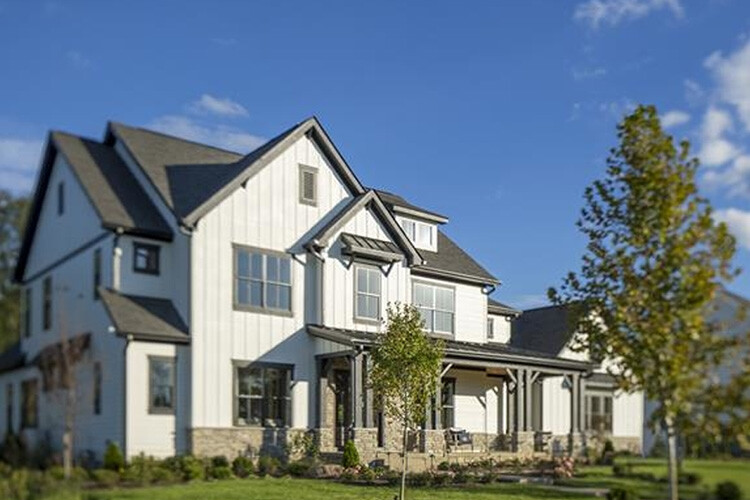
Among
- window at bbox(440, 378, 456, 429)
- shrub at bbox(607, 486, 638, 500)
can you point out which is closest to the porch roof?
window at bbox(440, 378, 456, 429)

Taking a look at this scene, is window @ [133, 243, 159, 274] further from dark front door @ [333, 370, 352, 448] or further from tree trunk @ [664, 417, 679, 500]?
tree trunk @ [664, 417, 679, 500]

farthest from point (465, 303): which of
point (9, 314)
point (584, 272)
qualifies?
point (9, 314)

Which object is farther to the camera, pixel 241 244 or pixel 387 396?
pixel 241 244

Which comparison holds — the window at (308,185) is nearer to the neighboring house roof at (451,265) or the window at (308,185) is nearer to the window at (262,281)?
the window at (262,281)

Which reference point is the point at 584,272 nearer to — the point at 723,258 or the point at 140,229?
the point at 723,258

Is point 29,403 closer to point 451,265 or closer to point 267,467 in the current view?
point 267,467

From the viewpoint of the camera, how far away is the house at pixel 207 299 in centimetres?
2275

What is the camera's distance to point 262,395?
25344 mm

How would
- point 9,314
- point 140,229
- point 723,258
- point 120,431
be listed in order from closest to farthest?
point 723,258 → point 120,431 → point 140,229 → point 9,314

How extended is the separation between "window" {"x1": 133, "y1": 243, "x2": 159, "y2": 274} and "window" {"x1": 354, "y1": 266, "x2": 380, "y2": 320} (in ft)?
22.9

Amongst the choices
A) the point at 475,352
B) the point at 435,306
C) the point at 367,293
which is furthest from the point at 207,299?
the point at 435,306

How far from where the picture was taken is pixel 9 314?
134 feet

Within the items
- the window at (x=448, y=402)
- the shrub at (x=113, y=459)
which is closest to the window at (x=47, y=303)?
the shrub at (x=113, y=459)

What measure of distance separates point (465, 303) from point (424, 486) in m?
11.4
